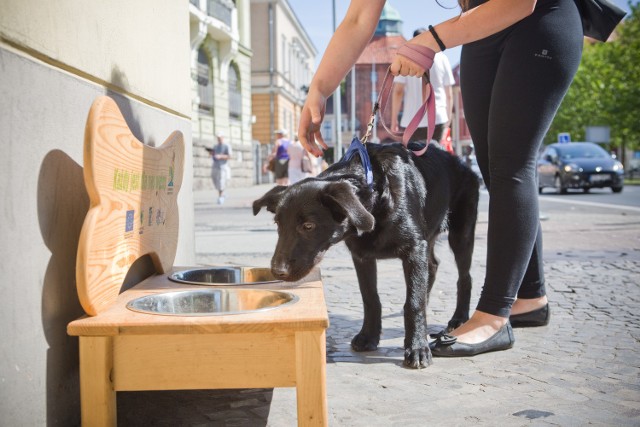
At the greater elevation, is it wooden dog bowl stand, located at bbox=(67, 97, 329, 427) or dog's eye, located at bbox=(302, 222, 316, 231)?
dog's eye, located at bbox=(302, 222, 316, 231)

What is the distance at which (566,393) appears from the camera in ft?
8.58

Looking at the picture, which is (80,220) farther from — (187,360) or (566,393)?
(566,393)

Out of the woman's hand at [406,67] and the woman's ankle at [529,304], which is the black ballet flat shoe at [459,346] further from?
the woman's hand at [406,67]

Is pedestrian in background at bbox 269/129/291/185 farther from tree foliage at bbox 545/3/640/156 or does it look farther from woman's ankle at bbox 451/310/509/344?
tree foliage at bbox 545/3/640/156

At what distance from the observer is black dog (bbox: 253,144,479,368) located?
9.45 feet

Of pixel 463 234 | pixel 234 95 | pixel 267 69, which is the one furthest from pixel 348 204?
pixel 267 69

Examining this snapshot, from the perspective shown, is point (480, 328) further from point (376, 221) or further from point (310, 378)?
point (310, 378)

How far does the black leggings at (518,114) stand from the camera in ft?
10.6

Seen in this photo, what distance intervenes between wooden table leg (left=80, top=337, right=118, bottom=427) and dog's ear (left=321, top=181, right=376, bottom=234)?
3.51 feet

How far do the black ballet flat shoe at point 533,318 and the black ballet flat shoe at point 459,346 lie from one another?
51 centimetres

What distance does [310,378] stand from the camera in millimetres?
2098

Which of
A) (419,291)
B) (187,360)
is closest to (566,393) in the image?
(419,291)

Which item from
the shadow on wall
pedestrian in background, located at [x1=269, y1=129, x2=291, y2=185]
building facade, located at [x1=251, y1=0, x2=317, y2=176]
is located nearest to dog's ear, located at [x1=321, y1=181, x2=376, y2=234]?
the shadow on wall

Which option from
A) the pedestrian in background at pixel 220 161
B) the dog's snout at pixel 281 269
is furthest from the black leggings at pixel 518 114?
the pedestrian in background at pixel 220 161
